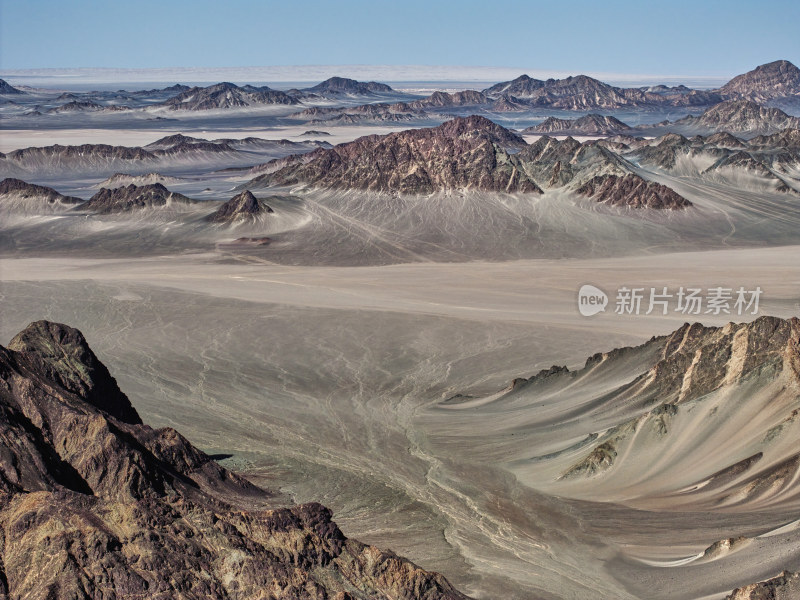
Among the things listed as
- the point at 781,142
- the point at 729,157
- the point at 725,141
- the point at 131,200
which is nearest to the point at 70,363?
the point at 131,200

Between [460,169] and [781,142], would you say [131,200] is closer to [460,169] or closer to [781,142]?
[460,169]

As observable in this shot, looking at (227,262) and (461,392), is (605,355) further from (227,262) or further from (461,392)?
(227,262)

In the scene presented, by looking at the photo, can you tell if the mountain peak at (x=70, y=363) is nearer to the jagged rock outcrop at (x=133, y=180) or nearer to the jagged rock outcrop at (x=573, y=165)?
the jagged rock outcrop at (x=573, y=165)

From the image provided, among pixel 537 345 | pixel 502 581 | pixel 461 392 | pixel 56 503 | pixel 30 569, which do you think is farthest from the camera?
pixel 537 345

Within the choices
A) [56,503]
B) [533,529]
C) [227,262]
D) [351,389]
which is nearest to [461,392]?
[351,389]

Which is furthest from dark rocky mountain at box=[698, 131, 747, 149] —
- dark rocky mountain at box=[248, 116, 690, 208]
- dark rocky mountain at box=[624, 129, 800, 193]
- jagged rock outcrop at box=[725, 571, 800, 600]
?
jagged rock outcrop at box=[725, 571, 800, 600]

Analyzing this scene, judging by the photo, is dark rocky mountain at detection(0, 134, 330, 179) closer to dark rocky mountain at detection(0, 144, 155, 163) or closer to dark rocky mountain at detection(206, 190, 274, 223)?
dark rocky mountain at detection(0, 144, 155, 163)
